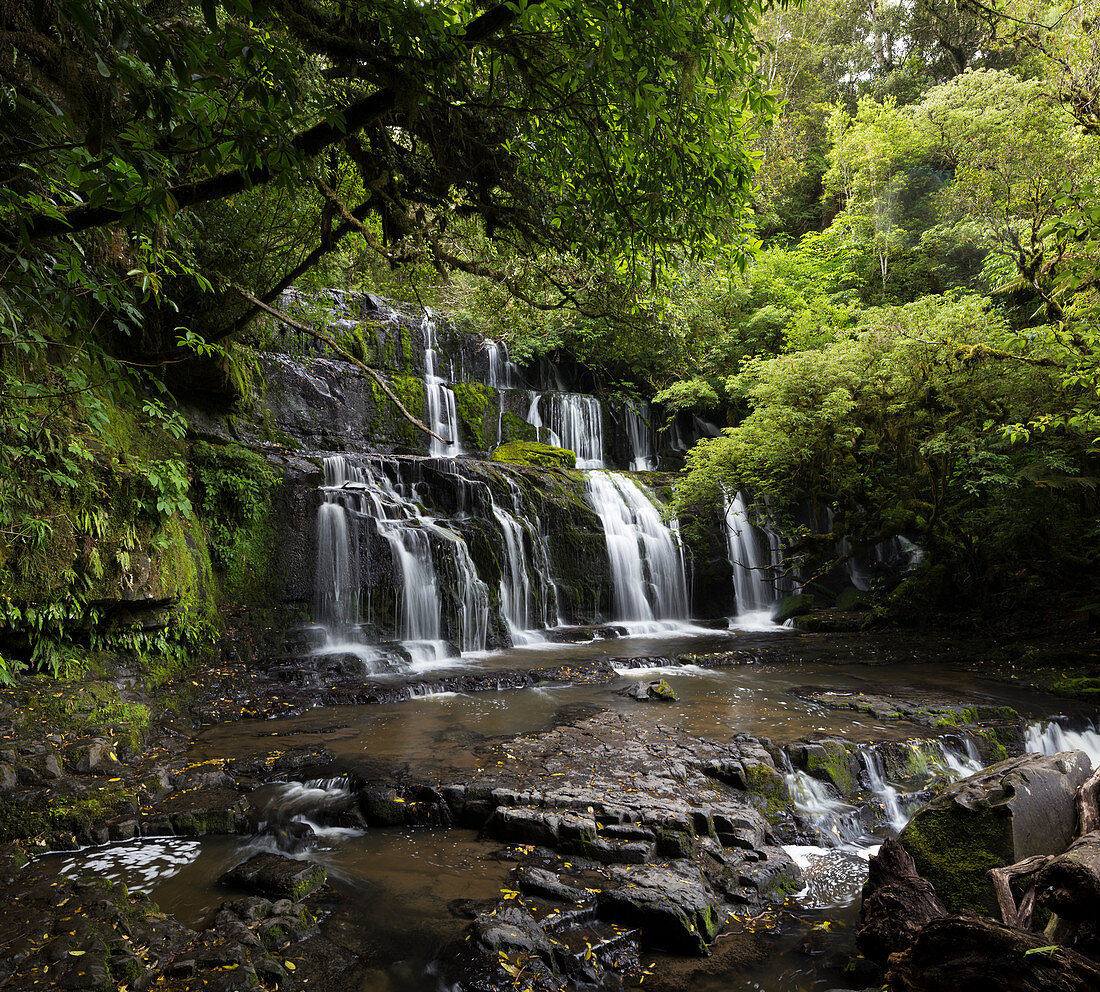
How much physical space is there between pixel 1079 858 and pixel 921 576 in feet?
39.5

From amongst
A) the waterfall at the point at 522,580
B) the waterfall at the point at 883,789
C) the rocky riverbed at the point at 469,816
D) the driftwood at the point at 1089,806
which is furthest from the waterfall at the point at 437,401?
the driftwood at the point at 1089,806

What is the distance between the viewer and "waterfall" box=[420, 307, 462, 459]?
685 inches

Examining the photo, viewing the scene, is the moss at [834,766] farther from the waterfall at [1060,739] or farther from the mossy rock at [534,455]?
the mossy rock at [534,455]

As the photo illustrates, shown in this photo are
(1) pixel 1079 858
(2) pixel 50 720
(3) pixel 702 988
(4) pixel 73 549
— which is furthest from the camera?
(4) pixel 73 549

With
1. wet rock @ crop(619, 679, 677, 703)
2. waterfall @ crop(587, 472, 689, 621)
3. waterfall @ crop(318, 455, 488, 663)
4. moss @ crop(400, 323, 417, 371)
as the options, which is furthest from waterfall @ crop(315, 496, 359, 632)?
moss @ crop(400, 323, 417, 371)

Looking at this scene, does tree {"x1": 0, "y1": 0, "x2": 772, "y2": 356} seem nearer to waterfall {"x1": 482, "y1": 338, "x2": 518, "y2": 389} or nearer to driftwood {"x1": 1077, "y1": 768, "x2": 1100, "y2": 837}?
driftwood {"x1": 1077, "y1": 768, "x2": 1100, "y2": 837}

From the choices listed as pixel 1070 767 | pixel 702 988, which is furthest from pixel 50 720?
pixel 1070 767

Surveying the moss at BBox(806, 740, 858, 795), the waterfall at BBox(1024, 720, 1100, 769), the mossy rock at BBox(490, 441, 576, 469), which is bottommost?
the waterfall at BBox(1024, 720, 1100, 769)

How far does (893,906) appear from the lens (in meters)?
3.44

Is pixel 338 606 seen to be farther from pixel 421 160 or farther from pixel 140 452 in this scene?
pixel 421 160

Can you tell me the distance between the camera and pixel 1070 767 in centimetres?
404

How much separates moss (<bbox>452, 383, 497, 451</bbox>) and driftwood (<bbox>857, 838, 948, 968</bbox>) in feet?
50.6

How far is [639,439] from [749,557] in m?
6.63

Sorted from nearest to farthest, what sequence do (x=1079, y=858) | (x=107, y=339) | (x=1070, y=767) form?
(x=1079, y=858), (x=1070, y=767), (x=107, y=339)
